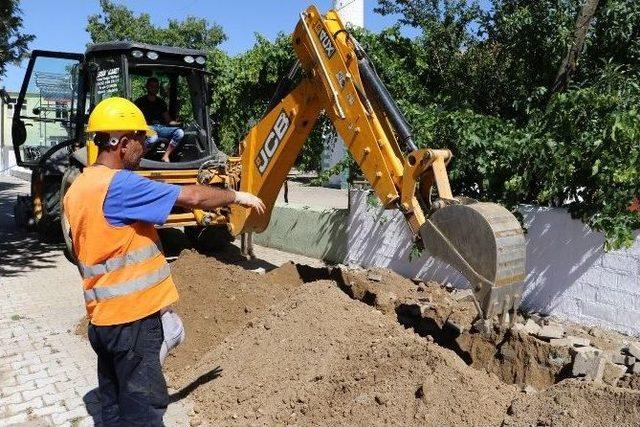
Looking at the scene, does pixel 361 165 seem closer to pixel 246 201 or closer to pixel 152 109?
pixel 246 201

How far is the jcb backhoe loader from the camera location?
403 cm

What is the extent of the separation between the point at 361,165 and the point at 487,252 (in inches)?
67.4

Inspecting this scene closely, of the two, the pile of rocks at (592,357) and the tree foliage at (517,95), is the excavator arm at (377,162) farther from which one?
the tree foliage at (517,95)

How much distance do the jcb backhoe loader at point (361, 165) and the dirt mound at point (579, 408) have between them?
2.03ft

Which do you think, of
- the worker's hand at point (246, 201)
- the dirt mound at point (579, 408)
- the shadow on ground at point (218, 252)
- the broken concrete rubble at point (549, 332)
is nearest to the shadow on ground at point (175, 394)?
the worker's hand at point (246, 201)

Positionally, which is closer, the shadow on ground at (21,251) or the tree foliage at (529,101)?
the tree foliage at (529,101)

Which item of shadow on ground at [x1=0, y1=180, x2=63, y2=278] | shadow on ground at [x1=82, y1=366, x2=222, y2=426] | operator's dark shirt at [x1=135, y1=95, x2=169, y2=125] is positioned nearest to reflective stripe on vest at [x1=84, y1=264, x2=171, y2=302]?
shadow on ground at [x1=82, y1=366, x2=222, y2=426]

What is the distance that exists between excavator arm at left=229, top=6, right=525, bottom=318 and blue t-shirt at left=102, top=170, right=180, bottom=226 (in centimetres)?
212

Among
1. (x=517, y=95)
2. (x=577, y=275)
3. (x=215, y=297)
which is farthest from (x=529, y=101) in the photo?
(x=215, y=297)

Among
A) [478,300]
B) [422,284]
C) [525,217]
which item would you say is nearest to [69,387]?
[478,300]

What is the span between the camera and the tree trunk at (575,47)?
6.68m

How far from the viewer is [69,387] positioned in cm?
473

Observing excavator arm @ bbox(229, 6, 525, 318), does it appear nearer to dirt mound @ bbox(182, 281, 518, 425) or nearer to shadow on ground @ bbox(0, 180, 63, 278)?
dirt mound @ bbox(182, 281, 518, 425)

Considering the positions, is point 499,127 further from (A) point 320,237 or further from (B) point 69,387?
(B) point 69,387
